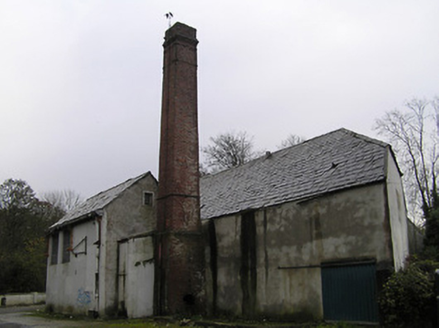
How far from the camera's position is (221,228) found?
1647 cm

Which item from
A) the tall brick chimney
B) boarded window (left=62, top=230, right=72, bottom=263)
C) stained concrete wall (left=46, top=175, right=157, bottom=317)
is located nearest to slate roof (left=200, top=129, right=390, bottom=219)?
the tall brick chimney

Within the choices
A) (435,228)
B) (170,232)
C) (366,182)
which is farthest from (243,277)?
(435,228)

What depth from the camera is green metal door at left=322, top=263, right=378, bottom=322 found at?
11078 mm

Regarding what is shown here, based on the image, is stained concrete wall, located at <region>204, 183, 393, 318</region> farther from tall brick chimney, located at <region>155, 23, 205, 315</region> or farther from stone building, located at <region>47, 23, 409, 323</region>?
tall brick chimney, located at <region>155, 23, 205, 315</region>

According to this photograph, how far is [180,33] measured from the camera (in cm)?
1802

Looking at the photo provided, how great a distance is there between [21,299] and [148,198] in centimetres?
1814

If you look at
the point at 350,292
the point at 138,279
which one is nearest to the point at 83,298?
the point at 138,279

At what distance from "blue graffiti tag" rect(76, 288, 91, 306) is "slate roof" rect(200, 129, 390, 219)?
6.06 metres

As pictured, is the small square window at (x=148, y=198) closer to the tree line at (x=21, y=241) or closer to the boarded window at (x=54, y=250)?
the boarded window at (x=54, y=250)

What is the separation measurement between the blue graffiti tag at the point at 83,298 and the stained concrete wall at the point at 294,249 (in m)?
5.56

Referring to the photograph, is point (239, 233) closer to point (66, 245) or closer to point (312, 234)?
point (312, 234)

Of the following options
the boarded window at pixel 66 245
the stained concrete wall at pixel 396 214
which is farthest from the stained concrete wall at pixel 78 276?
the stained concrete wall at pixel 396 214

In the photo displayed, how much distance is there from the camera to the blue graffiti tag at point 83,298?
18.6m

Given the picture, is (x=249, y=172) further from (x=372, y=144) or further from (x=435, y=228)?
(x=435, y=228)
